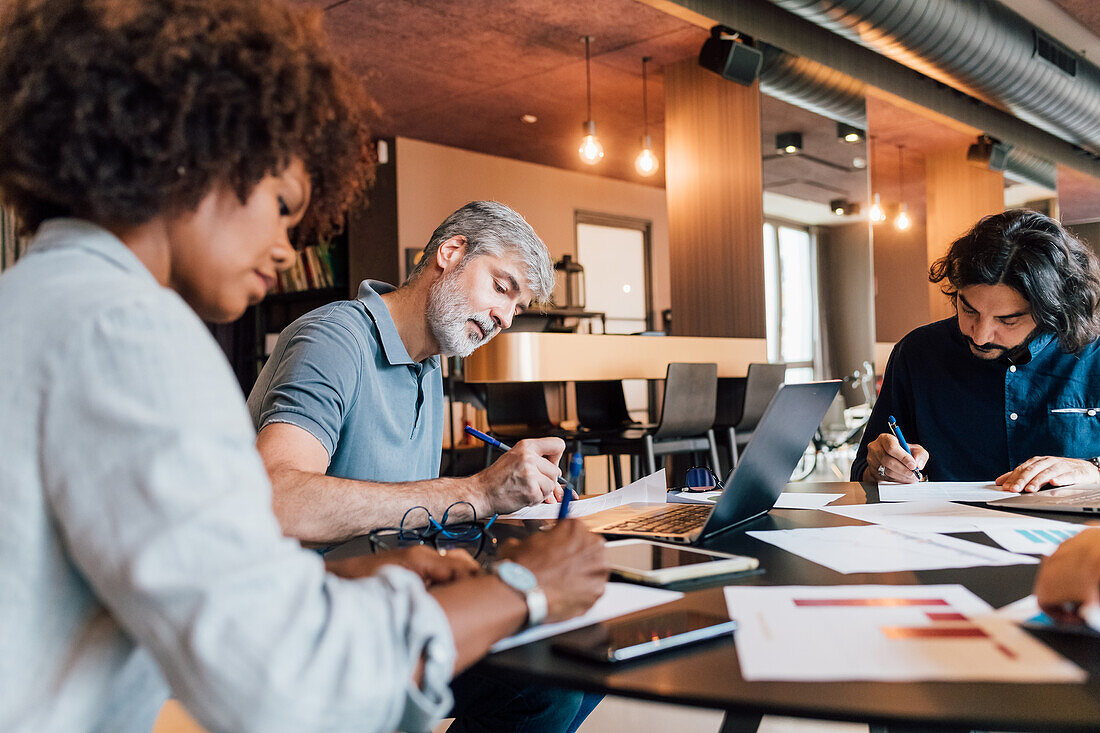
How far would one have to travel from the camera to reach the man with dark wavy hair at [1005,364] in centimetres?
196

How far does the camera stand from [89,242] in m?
0.70

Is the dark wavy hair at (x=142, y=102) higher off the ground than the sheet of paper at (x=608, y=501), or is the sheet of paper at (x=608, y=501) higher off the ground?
the dark wavy hair at (x=142, y=102)

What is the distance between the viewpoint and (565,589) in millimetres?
803

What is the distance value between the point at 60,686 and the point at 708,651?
51 centimetres

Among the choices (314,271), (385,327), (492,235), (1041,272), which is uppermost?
(314,271)

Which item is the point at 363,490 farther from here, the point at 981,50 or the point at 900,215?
the point at 900,215

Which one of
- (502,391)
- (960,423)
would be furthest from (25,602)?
(502,391)

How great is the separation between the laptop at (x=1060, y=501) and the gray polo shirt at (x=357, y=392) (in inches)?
44.4

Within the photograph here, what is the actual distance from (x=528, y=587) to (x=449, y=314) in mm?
1140

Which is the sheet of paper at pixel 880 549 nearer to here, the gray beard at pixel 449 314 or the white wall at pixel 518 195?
the gray beard at pixel 449 314

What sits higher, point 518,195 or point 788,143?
point 518,195

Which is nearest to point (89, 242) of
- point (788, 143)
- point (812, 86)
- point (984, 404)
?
point (984, 404)

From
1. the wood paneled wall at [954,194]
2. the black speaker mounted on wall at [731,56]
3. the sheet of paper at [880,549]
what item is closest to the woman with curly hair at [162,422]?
the sheet of paper at [880,549]

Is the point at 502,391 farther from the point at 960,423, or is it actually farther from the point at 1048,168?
Answer: the point at 1048,168
